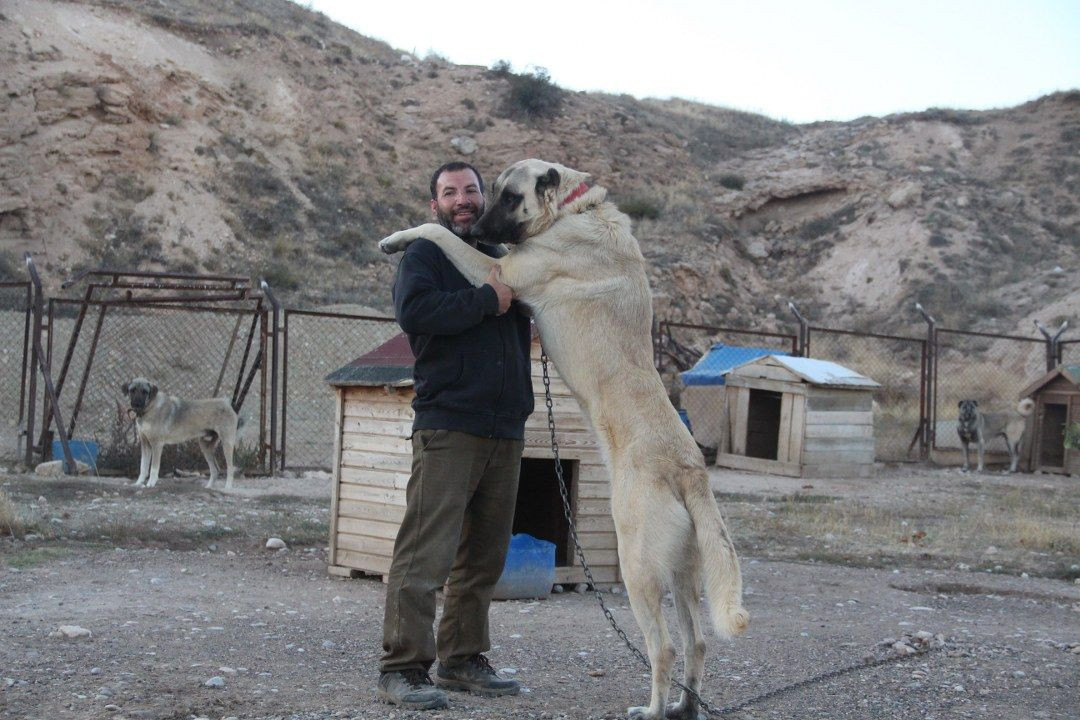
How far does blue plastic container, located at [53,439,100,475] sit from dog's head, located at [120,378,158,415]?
1.13m

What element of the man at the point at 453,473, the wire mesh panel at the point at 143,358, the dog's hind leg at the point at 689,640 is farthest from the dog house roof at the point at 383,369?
the wire mesh panel at the point at 143,358

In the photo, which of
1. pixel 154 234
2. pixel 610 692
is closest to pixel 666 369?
pixel 610 692

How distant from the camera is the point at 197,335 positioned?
20.1m

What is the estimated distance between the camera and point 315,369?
63.7 feet

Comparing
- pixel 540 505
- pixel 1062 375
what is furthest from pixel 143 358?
pixel 1062 375

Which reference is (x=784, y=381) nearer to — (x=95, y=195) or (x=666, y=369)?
(x=666, y=369)

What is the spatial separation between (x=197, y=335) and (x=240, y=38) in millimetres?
16848

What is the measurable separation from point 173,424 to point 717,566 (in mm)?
9413

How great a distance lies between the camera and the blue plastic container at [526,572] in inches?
256

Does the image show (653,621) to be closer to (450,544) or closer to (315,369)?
(450,544)

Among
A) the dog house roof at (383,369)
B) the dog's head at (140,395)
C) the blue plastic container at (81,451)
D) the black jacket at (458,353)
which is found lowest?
the blue plastic container at (81,451)

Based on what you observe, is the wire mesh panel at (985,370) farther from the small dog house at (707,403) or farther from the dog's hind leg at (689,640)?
the dog's hind leg at (689,640)

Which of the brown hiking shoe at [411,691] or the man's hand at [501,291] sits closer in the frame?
the brown hiking shoe at [411,691]

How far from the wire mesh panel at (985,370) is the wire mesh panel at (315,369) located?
13121mm
